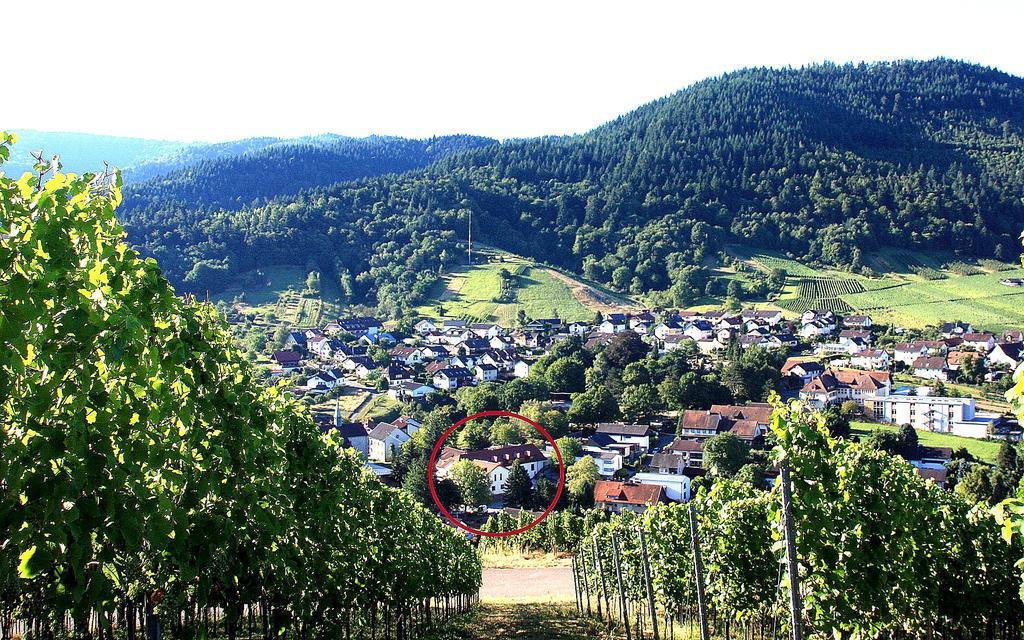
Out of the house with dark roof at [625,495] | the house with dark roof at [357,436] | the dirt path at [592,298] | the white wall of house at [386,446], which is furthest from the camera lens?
the dirt path at [592,298]

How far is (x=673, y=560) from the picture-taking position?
15.8 meters

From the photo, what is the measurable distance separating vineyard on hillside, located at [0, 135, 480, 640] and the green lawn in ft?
156

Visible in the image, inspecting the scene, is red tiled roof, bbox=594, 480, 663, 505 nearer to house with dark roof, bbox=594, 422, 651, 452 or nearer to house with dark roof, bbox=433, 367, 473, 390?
house with dark roof, bbox=594, 422, 651, 452

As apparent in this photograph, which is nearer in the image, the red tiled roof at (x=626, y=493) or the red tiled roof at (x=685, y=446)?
the red tiled roof at (x=626, y=493)

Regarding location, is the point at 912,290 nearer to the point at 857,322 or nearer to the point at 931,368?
the point at 857,322

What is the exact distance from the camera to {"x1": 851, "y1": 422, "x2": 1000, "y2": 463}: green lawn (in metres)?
46.9

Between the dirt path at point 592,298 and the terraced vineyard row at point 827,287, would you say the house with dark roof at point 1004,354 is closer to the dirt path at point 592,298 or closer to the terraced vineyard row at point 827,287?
the terraced vineyard row at point 827,287

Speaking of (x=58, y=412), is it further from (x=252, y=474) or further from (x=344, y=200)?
(x=344, y=200)

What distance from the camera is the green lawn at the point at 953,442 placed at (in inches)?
1845

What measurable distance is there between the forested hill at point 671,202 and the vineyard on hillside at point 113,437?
3822 inches

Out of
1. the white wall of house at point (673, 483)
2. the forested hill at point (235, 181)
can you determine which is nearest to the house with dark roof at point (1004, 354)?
the white wall of house at point (673, 483)

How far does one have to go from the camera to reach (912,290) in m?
101

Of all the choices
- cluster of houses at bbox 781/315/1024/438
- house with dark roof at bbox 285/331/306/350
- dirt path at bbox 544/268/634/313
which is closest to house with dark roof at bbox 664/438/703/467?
cluster of houses at bbox 781/315/1024/438

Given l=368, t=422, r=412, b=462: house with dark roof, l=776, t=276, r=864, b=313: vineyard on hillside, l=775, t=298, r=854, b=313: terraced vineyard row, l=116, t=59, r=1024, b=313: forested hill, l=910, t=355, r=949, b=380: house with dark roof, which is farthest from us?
l=116, t=59, r=1024, b=313: forested hill
